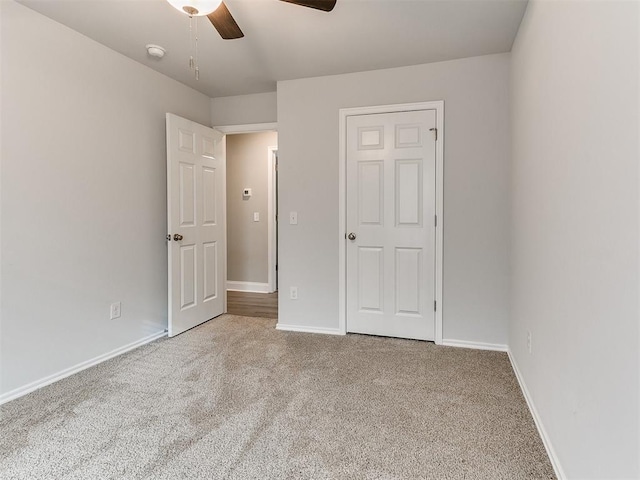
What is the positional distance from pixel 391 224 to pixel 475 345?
1178 mm

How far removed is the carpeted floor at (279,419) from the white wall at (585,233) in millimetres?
314

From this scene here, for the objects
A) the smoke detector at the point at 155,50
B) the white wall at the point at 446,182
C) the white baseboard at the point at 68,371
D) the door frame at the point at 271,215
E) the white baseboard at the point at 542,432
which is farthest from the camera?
the door frame at the point at 271,215

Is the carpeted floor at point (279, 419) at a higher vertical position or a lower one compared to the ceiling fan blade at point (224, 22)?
lower

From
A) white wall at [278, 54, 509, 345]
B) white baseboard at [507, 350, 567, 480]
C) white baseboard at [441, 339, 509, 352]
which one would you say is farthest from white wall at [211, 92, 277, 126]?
white baseboard at [507, 350, 567, 480]

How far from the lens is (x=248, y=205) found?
5.30m

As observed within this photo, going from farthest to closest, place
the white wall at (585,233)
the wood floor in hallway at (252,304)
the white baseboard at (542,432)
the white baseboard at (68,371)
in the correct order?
the wood floor in hallway at (252,304)
the white baseboard at (68,371)
the white baseboard at (542,432)
the white wall at (585,233)

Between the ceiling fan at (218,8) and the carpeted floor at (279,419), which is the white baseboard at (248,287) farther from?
the ceiling fan at (218,8)

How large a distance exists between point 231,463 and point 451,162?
8.33 feet

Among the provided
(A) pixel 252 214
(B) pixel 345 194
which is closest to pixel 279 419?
(B) pixel 345 194

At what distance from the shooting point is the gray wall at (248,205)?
5.19 meters

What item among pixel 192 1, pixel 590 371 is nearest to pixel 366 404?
pixel 590 371

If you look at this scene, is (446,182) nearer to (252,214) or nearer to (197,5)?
(197,5)

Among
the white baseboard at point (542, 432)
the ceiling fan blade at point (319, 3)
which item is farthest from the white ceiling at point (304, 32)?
the white baseboard at point (542, 432)

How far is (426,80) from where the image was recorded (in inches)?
118
